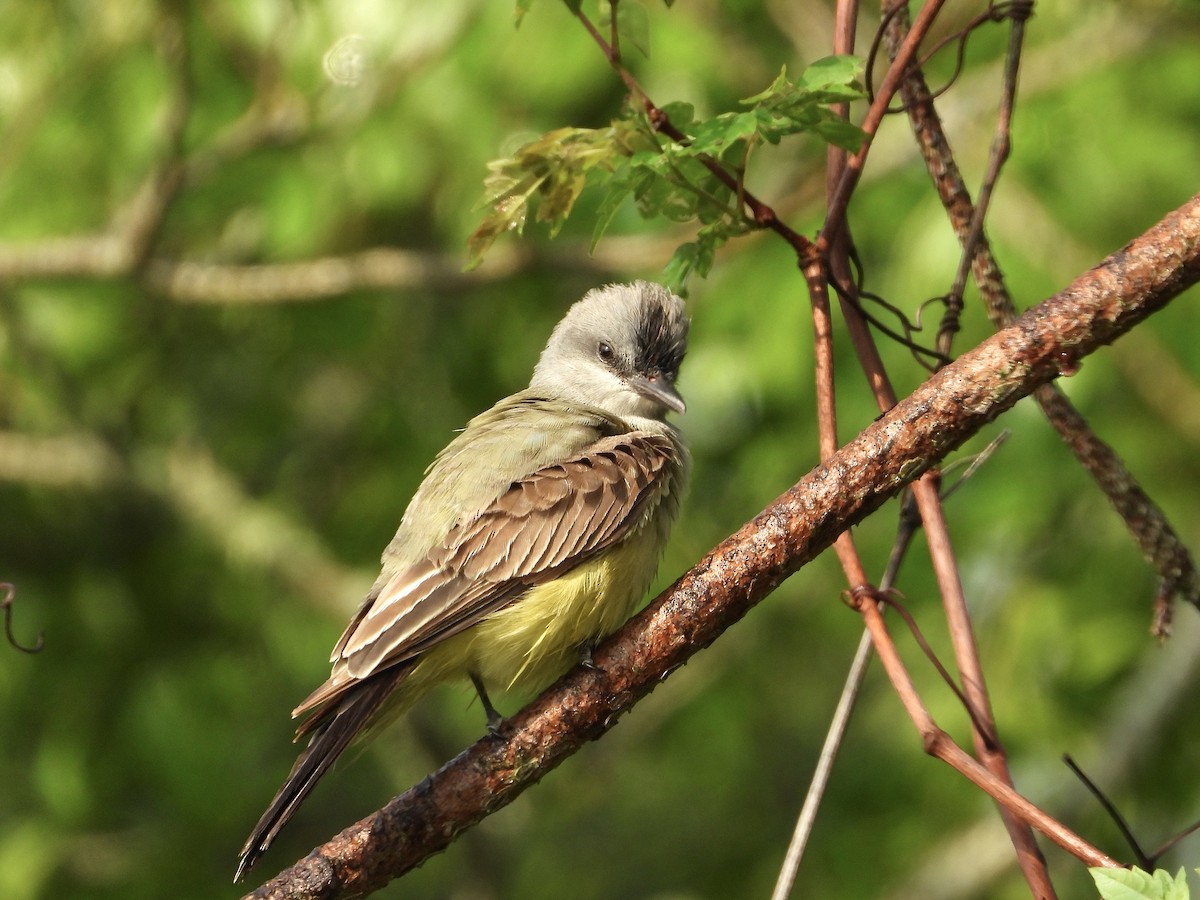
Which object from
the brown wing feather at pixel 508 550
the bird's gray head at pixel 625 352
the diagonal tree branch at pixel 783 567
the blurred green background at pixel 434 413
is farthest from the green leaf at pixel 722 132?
the blurred green background at pixel 434 413

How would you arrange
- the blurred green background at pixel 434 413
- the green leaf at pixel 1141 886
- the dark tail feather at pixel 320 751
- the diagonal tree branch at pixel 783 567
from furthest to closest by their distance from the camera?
the blurred green background at pixel 434 413 < the dark tail feather at pixel 320 751 < the diagonal tree branch at pixel 783 567 < the green leaf at pixel 1141 886

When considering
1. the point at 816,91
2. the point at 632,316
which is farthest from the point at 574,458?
the point at 816,91

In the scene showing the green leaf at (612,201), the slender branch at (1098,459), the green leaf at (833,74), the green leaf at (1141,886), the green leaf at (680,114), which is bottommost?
the green leaf at (1141,886)

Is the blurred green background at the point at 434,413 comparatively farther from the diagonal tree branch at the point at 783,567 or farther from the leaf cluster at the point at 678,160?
the diagonal tree branch at the point at 783,567

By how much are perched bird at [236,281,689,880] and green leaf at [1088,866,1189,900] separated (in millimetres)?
1821

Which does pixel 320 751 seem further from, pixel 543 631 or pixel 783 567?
pixel 783 567

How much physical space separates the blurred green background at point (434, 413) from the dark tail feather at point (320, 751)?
103 inches

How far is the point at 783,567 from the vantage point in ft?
8.50

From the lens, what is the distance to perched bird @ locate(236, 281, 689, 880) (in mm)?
3523

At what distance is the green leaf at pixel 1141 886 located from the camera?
2027 mm

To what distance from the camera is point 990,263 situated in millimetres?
3371

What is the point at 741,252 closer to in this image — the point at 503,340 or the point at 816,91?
the point at 503,340

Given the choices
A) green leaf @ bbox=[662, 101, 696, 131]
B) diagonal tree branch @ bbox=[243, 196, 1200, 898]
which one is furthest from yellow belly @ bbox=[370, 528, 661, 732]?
green leaf @ bbox=[662, 101, 696, 131]

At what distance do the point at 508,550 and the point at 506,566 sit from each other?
0.05 m
